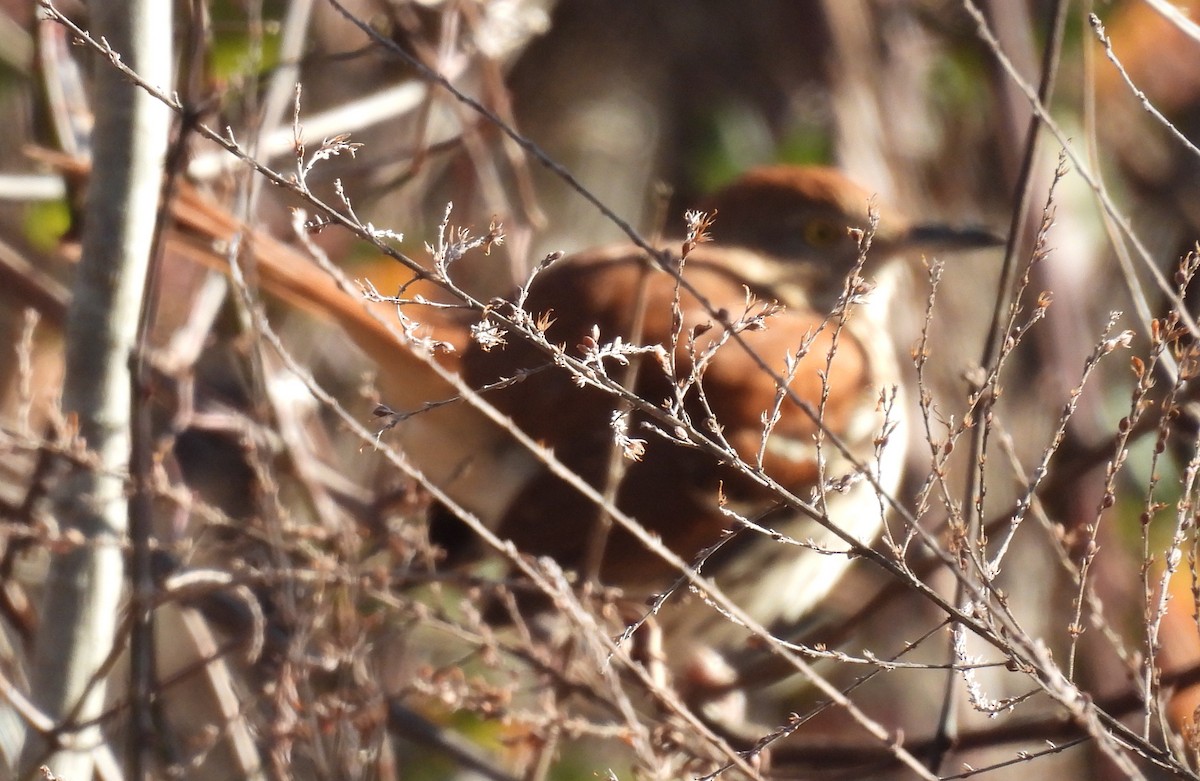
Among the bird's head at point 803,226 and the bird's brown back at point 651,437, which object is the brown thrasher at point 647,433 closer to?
the bird's brown back at point 651,437

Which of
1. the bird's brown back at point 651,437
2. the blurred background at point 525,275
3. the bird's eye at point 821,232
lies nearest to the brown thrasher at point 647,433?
the bird's brown back at point 651,437

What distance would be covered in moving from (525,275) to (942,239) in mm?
1240

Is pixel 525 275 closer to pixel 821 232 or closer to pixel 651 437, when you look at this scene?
pixel 651 437

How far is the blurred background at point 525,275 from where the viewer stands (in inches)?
90.1

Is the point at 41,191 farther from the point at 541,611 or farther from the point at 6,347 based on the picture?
the point at 6,347

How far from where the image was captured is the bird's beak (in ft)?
12.1

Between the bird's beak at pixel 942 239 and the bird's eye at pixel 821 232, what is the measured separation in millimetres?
170

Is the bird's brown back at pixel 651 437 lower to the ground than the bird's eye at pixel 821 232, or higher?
lower

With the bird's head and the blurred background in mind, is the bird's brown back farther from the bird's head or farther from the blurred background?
the bird's head

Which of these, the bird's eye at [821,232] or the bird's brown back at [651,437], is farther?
the bird's eye at [821,232]

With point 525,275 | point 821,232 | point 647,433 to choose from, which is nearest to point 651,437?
point 647,433

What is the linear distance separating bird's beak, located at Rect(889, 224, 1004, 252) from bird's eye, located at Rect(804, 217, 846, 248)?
170mm

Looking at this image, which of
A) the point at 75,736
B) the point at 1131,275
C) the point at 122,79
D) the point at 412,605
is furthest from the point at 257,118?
the point at 1131,275

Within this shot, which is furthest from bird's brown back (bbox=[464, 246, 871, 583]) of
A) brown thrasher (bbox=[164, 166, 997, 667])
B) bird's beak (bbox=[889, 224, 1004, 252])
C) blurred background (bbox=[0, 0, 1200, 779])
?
bird's beak (bbox=[889, 224, 1004, 252])
